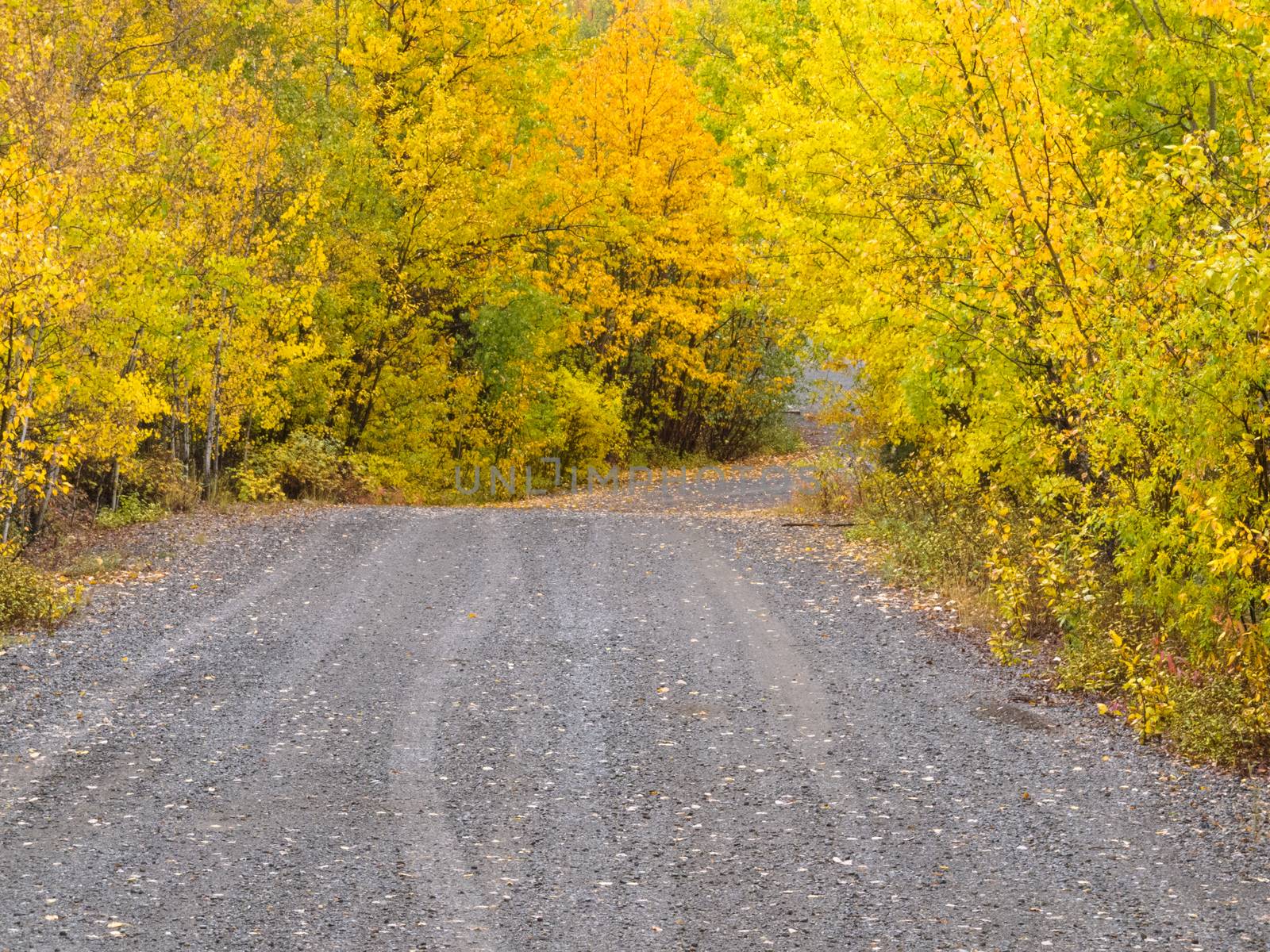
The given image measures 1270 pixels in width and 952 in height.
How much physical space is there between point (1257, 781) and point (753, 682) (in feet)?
12.0

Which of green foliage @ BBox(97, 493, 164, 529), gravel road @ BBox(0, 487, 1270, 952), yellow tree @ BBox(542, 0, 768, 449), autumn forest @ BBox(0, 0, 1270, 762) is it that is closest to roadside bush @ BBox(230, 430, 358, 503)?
autumn forest @ BBox(0, 0, 1270, 762)

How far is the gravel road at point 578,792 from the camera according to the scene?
5652 millimetres

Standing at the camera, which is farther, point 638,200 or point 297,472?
point 638,200

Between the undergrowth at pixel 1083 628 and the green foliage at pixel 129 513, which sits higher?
the green foliage at pixel 129 513

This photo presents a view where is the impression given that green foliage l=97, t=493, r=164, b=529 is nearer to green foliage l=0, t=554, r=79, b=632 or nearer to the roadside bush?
the roadside bush

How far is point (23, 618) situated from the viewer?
36.7 ft

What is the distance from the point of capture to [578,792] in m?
7.38

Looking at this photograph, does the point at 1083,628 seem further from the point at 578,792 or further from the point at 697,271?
the point at 697,271

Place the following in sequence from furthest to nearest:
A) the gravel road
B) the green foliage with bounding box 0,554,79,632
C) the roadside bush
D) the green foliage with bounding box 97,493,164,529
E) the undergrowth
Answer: the roadside bush, the green foliage with bounding box 97,493,164,529, the green foliage with bounding box 0,554,79,632, the undergrowth, the gravel road

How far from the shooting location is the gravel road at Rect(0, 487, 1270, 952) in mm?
5652

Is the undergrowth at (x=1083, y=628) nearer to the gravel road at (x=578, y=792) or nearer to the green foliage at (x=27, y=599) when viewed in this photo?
the gravel road at (x=578, y=792)

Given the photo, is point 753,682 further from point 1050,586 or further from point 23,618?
point 23,618

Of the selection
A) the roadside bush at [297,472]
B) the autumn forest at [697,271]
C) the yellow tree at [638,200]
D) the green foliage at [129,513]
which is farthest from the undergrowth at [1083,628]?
the yellow tree at [638,200]

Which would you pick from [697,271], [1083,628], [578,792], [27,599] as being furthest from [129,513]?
[697,271]
